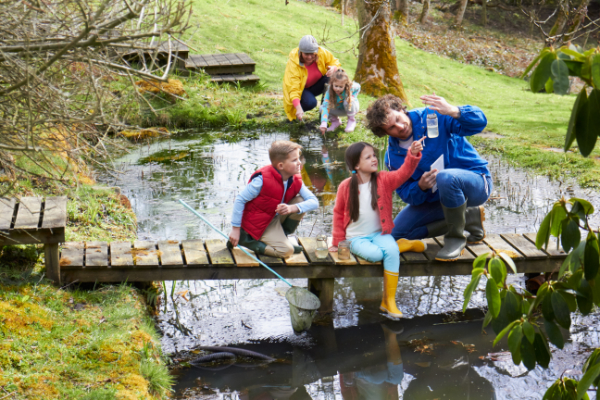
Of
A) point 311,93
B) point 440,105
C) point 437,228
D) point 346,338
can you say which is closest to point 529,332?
point 346,338

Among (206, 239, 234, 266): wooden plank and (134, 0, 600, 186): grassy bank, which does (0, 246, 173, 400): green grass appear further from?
(134, 0, 600, 186): grassy bank

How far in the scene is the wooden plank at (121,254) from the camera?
4.34m

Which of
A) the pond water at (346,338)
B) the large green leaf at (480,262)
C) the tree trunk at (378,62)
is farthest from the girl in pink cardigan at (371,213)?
the tree trunk at (378,62)

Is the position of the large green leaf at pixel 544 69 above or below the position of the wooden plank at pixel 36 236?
above

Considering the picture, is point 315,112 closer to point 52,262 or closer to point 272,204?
point 272,204

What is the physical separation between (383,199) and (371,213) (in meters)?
0.15


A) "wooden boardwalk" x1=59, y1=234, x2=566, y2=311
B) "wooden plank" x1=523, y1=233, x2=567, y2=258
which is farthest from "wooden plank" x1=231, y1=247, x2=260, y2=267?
"wooden plank" x1=523, y1=233, x2=567, y2=258

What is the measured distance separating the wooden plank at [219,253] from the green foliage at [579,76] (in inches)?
133

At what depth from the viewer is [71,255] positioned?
441cm

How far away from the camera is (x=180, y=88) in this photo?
1073cm

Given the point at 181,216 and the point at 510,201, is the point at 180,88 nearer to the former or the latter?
the point at 181,216

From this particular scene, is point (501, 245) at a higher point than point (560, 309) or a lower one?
lower

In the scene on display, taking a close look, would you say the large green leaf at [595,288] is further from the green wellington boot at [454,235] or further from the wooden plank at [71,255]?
the wooden plank at [71,255]

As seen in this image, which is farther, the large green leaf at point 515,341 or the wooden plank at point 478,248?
the wooden plank at point 478,248
